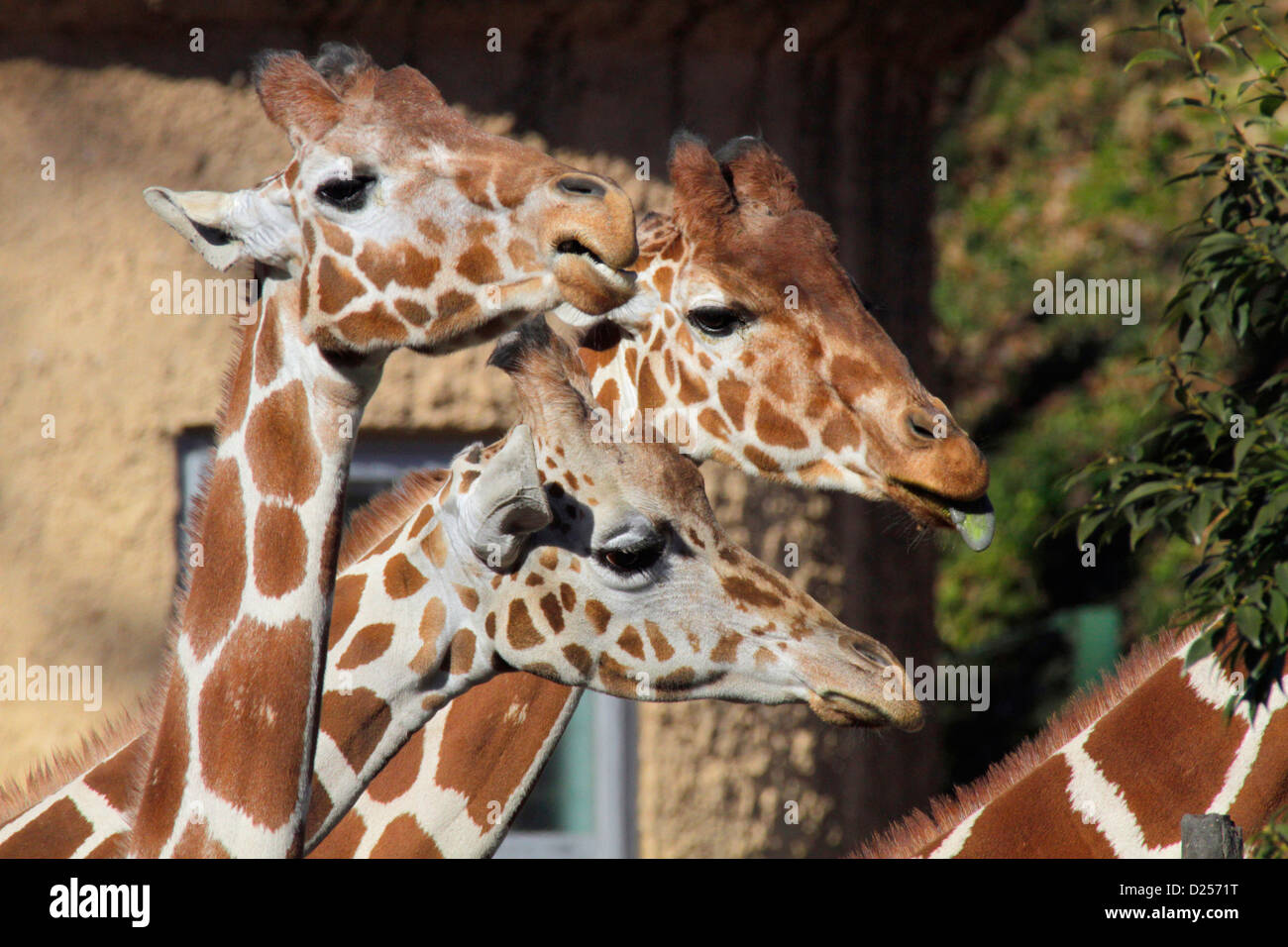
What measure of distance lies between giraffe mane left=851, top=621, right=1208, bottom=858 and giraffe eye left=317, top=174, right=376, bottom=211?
1866mm

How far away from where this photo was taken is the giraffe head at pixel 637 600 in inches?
124

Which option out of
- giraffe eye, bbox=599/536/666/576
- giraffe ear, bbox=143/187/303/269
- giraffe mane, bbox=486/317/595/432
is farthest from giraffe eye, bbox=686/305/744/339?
giraffe ear, bbox=143/187/303/269

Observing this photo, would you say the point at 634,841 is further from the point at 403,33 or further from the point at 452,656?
the point at 403,33

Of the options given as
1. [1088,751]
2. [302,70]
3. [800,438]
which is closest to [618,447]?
[800,438]

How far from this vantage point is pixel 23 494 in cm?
506

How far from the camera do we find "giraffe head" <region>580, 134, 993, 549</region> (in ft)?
11.2

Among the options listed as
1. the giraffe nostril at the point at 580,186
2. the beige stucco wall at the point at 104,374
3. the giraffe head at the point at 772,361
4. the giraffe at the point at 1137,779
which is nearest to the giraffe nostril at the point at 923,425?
the giraffe head at the point at 772,361

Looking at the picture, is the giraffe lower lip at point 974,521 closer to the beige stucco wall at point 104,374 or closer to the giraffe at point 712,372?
the giraffe at point 712,372

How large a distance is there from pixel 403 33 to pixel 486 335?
2838 mm

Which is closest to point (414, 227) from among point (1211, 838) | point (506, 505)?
point (506, 505)

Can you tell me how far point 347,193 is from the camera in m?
2.69

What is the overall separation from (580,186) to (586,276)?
153mm

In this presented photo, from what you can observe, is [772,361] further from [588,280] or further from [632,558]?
[588,280]

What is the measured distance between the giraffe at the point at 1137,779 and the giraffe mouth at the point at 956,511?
1.72 ft
